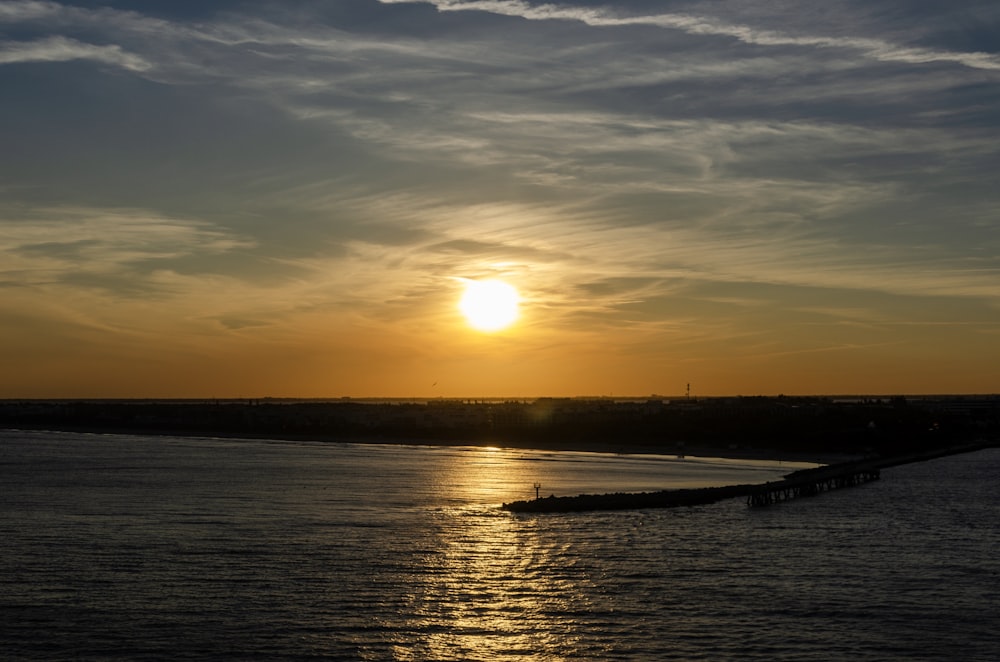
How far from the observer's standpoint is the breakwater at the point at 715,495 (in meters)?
78.5

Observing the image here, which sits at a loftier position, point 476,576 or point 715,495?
point 715,495

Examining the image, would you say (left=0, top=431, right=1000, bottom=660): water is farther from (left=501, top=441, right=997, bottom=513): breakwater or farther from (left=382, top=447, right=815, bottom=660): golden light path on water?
(left=501, top=441, right=997, bottom=513): breakwater

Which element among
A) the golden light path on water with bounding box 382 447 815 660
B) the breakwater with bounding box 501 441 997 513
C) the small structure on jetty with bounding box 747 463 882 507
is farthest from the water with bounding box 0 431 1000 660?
the small structure on jetty with bounding box 747 463 882 507

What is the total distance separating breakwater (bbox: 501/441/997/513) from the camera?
258 feet

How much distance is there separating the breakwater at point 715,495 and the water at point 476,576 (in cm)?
261

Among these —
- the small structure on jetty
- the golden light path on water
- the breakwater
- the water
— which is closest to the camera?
the golden light path on water

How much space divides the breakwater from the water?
2.61 meters

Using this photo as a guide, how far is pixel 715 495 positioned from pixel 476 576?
40.3 meters

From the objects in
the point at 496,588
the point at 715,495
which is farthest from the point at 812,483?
the point at 496,588

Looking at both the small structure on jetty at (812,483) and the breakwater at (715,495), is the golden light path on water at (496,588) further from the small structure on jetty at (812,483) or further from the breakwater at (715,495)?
the small structure on jetty at (812,483)

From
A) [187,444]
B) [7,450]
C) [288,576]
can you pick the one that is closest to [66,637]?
[288,576]

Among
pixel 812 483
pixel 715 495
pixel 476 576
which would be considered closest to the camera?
pixel 476 576

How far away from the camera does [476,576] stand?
168ft

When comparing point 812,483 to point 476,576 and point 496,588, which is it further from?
point 496,588
